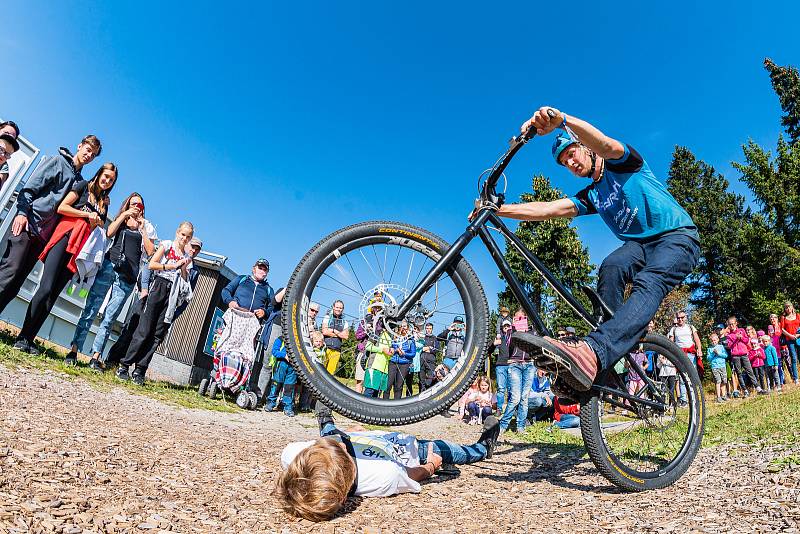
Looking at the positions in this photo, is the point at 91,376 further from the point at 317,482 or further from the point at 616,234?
the point at 616,234

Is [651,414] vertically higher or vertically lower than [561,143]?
lower

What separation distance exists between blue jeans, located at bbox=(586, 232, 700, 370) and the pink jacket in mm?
11034

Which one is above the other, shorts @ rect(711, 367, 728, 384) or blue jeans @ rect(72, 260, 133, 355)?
shorts @ rect(711, 367, 728, 384)

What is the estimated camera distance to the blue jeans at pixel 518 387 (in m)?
8.84

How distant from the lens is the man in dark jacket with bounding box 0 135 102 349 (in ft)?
19.4

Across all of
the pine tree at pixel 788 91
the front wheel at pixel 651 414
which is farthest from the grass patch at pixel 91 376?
the pine tree at pixel 788 91

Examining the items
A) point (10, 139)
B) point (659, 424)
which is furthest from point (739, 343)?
point (10, 139)

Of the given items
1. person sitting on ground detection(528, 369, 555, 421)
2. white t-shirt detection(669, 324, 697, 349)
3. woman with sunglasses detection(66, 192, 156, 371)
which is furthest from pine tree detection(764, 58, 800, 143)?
woman with sunglasses detection(66, 192, 156, 371)

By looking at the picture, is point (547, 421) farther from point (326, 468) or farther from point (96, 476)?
point (96, 476)

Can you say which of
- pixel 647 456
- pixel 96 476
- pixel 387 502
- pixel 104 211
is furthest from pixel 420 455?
pixel 104 211

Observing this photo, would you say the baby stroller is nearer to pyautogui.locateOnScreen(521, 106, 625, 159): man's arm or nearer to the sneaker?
the sneaker

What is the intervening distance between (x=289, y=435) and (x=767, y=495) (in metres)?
4.95

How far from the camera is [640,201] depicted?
3734 millimetres

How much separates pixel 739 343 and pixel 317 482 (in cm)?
1334
